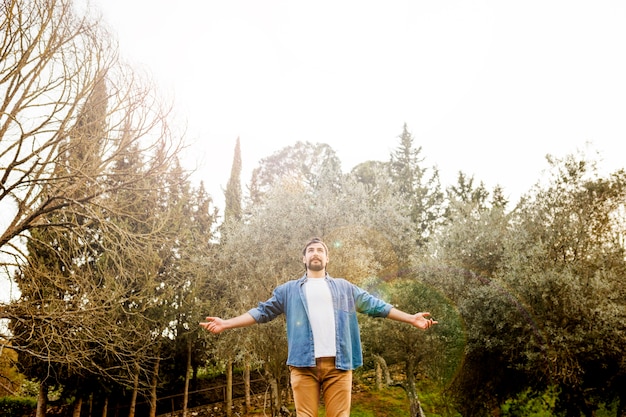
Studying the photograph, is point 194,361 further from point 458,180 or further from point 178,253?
point 458,180

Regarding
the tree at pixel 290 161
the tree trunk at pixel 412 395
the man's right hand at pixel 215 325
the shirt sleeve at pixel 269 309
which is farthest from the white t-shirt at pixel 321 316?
the tree at pixel 290 161

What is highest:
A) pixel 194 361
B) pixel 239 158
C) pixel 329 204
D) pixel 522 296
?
pixel 239 158

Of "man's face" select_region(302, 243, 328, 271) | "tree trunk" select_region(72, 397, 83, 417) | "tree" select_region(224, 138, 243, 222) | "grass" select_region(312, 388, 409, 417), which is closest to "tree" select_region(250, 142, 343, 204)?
"tree" select_region(224, 138, 243, 222)

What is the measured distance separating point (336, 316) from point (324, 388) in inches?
23.1

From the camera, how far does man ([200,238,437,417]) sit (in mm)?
3314

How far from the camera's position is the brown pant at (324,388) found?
10.7 ft

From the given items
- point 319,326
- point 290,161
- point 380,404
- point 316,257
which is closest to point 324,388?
point 319,326

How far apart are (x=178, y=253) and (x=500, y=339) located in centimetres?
1371

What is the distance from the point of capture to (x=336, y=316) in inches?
138

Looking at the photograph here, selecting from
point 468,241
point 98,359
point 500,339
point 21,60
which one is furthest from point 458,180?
point 21,60

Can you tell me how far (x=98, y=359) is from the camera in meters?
15.2

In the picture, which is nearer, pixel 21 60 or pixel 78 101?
pixel 21 60

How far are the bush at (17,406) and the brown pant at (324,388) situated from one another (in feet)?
71.7

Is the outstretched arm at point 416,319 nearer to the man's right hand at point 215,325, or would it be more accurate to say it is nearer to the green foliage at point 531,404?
the man's right hand at point 215,325
